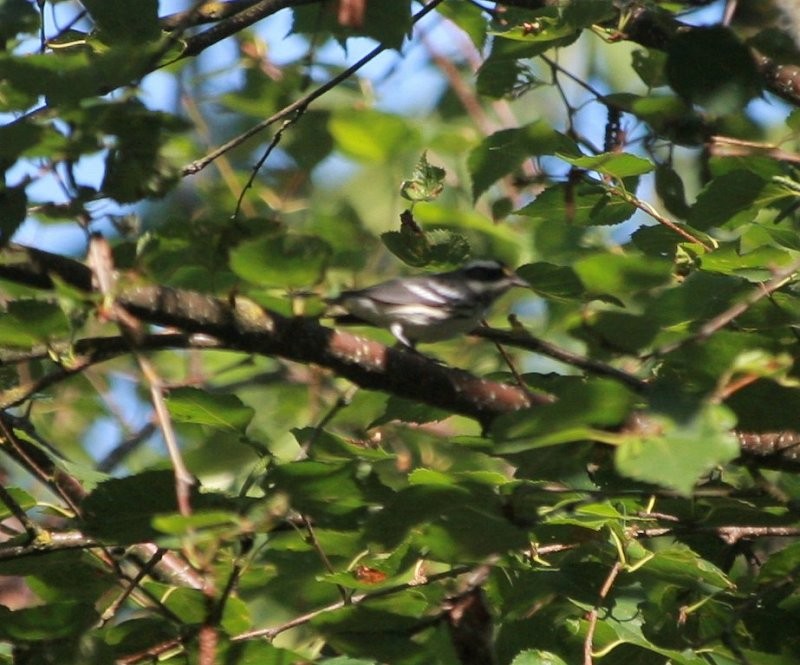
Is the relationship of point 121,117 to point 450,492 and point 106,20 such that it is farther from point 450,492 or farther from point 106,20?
point 450,492

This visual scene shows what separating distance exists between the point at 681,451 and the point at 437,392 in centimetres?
75

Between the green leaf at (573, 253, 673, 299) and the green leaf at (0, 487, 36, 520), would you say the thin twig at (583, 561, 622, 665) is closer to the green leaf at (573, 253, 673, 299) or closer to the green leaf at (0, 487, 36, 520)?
the green leaf at (573, 253, 673, 299)

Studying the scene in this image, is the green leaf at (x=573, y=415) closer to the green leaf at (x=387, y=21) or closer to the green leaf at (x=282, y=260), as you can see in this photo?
the green leaf at (x=282, y=260)

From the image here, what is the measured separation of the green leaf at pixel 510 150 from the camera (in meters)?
2.68

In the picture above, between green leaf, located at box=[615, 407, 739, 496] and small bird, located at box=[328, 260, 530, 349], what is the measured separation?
9.72 ft

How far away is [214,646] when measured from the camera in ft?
5.62

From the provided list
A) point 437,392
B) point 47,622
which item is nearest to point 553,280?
point 437,392

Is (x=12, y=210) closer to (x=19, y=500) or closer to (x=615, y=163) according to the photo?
(x=19, y=500)

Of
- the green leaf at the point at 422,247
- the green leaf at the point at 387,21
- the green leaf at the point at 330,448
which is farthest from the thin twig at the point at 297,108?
the green leaf at the point at 330,448

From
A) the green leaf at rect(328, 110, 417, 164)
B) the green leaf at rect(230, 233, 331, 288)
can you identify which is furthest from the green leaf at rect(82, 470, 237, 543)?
the green leaf at rect(328, 110, 417, 164)

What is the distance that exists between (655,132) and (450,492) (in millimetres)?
1340

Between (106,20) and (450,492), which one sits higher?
(106,20)

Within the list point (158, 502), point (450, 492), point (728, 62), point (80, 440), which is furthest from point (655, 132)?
point (80, 440)

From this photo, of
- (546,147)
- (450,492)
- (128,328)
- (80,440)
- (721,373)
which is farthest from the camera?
(80,440)
